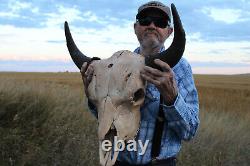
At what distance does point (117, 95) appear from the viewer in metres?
2.98

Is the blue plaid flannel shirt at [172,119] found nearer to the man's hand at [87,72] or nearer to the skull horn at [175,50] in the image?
the skull horn at [175,50]

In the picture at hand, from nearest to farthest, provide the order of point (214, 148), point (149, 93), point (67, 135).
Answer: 1. point (149, 93)
2. point (67, 135)
3. point (214, 148)

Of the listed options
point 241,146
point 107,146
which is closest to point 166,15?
point 107,146

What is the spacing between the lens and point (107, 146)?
2885 millimetres

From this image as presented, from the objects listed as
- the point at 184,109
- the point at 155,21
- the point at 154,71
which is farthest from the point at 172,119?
the point at 155,21

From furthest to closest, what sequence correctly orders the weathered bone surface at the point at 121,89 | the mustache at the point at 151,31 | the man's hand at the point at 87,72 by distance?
1. the mustache at the point at 151,31
2. the man's hand at the point at 87,72
3. the weathered bone surface at the point at 121,89

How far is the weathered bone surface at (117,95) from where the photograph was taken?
2.91 metres

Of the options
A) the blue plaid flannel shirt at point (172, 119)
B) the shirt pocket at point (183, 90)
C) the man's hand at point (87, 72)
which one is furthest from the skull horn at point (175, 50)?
the shirt pocket at point (183, 90)

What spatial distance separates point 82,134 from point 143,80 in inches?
246

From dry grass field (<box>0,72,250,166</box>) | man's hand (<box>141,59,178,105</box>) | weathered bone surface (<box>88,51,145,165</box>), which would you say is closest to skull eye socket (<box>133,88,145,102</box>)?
weathered bone surface (<box>88,51,145,165</box>)

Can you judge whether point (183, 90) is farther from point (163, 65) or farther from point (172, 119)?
point (163, 65)

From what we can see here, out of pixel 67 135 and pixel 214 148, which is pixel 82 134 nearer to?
pixel 67 135

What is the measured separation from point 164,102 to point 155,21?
821 millimetres

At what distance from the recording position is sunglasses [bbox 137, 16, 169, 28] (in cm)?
379
